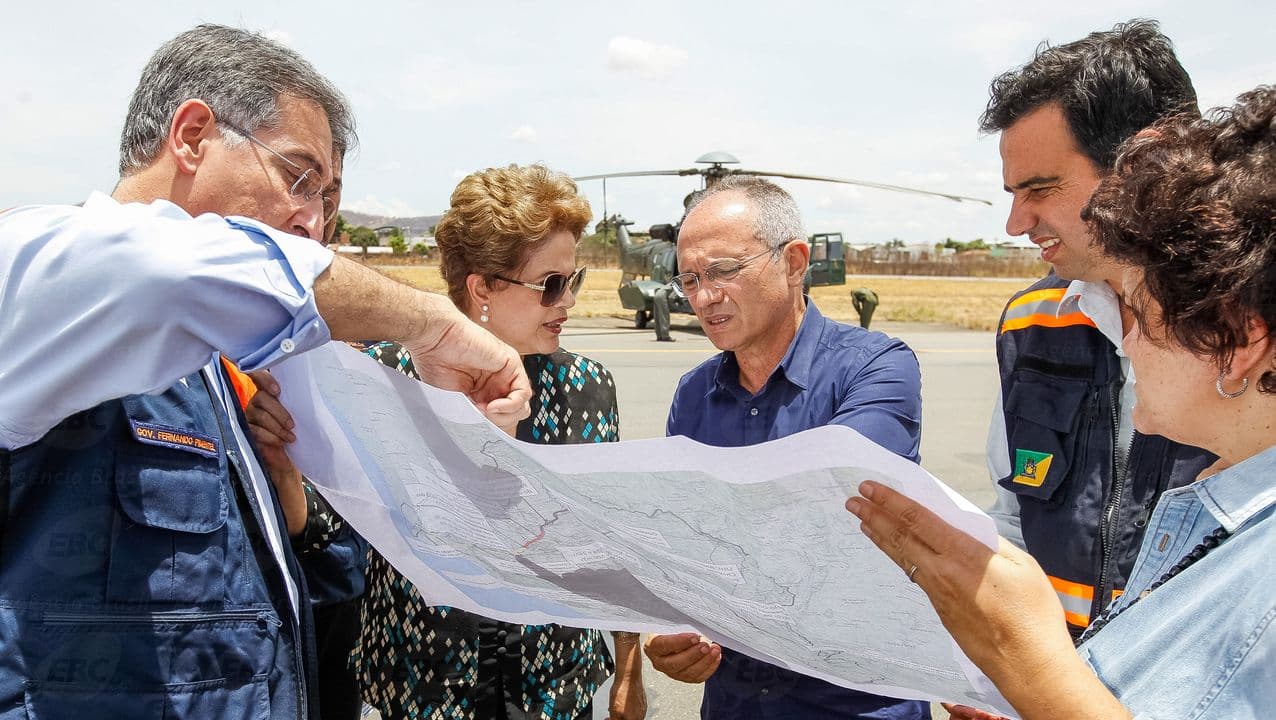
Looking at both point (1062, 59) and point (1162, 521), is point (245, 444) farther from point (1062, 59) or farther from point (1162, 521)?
point (1062, 59)

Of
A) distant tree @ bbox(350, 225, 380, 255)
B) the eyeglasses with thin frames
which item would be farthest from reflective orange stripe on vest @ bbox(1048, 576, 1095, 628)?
distant tree @ bbox(350, 225, 380, 255)

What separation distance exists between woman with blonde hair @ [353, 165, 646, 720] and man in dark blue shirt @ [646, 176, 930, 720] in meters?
0.33

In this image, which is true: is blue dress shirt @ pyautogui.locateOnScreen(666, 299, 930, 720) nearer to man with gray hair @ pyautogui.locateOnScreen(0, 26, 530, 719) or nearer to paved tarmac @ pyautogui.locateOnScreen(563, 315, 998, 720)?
man with gray hair @ pyautogui.locateOnScreen(0, 26, 530, 719)

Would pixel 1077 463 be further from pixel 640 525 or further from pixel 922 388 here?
pixel 922 388

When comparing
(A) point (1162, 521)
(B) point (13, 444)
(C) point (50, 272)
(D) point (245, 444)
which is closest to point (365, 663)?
(D) point (245, 444)

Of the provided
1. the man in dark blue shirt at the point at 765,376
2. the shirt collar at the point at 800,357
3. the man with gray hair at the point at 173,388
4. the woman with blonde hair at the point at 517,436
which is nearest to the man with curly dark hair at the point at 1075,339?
the man in dark blue shirt at the point at 765,376

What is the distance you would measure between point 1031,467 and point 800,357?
24.7 inches

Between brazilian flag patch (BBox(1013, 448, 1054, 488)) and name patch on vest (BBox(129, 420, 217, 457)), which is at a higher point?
name patch on vest (BBox(129, 420, 217, 457))

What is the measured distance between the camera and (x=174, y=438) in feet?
4.39

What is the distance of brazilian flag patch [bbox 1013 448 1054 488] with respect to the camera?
2172 millimetres

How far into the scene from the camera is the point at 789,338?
2504mm

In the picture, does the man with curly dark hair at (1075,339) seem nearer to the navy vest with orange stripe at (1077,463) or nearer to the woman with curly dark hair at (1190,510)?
the navy vest with orange stripe at (1077,463)

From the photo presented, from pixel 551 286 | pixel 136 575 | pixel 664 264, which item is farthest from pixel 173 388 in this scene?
pixel 664 264

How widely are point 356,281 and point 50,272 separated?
353 mm
